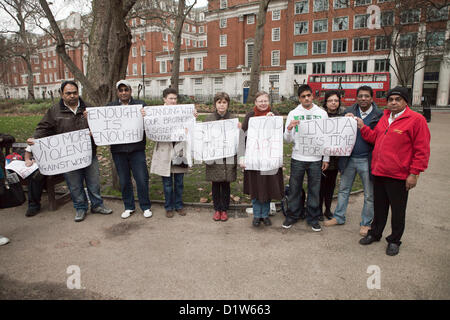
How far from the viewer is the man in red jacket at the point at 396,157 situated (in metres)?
3.63

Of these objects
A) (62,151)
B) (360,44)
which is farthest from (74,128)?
(360,44)

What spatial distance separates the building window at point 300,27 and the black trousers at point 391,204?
48.3 metres

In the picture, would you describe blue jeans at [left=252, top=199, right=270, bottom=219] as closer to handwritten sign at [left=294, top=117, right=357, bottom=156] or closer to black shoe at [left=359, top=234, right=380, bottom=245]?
handwritten sign at [left=294, top=117, right=357, bottom=156]

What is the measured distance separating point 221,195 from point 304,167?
4.78ft

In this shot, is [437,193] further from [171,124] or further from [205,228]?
[171,124]

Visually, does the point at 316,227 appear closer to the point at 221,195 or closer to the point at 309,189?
the point at 309,189

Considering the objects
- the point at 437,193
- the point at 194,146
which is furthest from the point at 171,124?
the point at 437,193

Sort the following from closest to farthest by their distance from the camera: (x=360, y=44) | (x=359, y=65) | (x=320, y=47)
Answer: (x=360, y=44), (x=359, y=65), (x=320, y=47)

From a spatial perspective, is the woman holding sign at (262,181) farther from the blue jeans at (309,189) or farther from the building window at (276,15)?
the building window at (276,15)

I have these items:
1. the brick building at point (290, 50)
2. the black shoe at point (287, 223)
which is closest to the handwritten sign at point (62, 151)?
the black shoe at point (287, 223)

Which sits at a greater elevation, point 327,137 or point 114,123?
point 114,123

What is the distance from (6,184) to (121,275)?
2388 millimetres

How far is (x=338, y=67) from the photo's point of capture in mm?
45094

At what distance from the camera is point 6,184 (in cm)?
431
